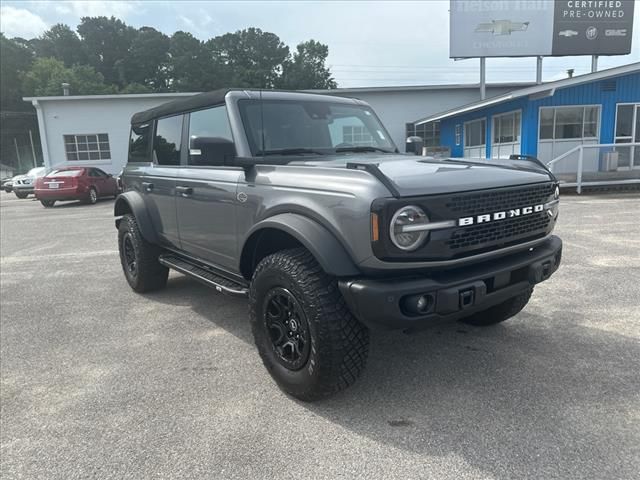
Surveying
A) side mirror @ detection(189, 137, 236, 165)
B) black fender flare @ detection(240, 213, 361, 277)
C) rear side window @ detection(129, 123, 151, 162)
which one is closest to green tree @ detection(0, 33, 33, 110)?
rear side window @ detection(129, 123, 151, 162)

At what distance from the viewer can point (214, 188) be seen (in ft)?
12.4

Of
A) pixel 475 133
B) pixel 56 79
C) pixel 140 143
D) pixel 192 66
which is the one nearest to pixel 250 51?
pixel 192 66

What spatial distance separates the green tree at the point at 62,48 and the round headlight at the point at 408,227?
3894 inches

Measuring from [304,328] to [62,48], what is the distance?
332ft

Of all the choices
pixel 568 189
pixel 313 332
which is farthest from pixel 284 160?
pixel 568 189

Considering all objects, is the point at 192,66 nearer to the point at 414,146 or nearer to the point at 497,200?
the point at 414,146

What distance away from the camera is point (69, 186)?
16938 millimetres

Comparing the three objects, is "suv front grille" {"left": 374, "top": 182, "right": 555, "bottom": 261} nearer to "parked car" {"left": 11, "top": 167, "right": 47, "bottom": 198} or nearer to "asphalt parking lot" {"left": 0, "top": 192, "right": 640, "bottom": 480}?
"asphalt parking lot" {"left": 0, "top": 192, "right": 640, "bottom": 480}

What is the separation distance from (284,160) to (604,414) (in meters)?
2.51

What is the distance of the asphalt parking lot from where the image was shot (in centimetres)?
239

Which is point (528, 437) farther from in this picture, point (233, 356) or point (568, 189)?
point (568, 189)

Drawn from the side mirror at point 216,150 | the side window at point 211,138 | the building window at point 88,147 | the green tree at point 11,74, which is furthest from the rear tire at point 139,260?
the green tree at point 11,74

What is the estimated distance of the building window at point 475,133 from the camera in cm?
1981

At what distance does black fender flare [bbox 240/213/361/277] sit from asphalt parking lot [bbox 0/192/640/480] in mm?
885
